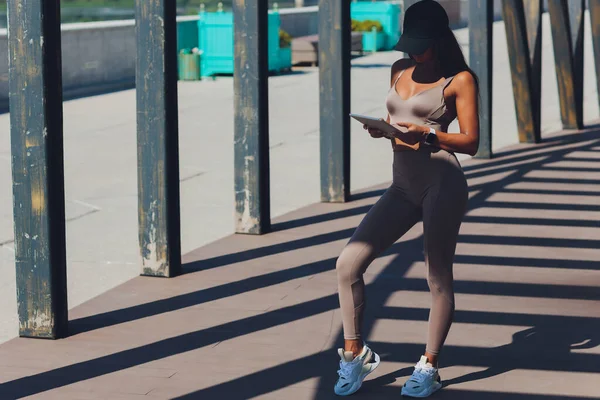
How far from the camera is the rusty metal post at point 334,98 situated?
10.4 meters

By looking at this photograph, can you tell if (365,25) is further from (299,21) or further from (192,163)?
(192,163)

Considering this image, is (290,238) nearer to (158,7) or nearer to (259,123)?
(259,123)

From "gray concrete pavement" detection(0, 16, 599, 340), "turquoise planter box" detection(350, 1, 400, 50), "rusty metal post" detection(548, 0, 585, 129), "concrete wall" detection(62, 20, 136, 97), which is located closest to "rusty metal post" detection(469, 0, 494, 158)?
"gray concrete pavement" detection(0, 16, 599, 340)

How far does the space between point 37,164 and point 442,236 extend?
7.74 feet

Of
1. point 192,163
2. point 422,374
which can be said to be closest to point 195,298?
point 422,374

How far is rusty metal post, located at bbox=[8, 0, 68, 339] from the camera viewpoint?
19.6 ft

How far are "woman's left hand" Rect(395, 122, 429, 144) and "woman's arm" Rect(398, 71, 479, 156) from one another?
0.05m

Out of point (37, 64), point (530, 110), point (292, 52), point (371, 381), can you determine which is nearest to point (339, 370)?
point (371, 381)

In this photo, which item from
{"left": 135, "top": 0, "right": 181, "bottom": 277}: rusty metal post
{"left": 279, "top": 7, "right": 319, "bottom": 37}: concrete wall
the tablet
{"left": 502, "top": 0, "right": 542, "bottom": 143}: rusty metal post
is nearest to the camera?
the tablet

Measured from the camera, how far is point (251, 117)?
29.7ft

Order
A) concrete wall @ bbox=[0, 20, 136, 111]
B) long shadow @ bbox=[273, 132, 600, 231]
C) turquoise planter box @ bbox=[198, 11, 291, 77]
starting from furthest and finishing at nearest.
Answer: turquoise planter box @ bbox=[198, 11, 291, 77], concrete wall @ bbox=[0, 20, 136, 111], long shadow @ bbox=[273, 132, 600, 231]

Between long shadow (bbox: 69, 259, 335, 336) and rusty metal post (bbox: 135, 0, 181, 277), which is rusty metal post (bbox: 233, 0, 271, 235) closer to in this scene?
long shadow (bbox: 69, 259, 335, 336)

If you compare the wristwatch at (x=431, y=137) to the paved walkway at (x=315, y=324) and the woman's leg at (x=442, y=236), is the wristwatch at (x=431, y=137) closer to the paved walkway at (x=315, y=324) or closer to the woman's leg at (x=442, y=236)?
the woman's leg at (x=442, y=236)

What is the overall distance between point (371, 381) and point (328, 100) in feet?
17.6
